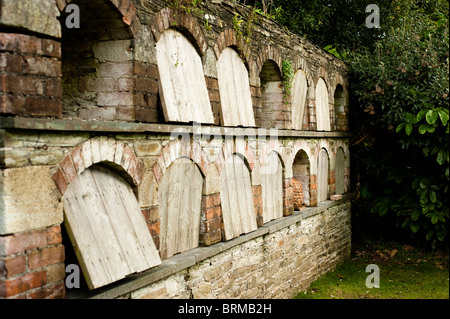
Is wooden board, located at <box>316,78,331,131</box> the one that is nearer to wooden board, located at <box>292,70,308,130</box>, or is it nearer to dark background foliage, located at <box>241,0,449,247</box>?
wooden board, located at <box>292,70,308,130</box>

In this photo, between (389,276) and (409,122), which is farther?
(389,276)

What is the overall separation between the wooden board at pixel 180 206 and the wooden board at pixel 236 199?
463mm

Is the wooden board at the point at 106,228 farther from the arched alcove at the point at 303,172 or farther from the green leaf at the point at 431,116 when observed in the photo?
the green leaf at the point at 431,116

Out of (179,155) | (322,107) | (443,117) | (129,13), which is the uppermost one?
(129,13)

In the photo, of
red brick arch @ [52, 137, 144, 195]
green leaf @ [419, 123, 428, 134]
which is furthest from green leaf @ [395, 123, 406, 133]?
red brick arch @ [52, 137, 144, 195]

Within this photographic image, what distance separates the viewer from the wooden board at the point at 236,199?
516 cm

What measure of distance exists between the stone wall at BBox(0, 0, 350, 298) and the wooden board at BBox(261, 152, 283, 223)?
14 centimetres

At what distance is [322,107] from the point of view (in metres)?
8.10

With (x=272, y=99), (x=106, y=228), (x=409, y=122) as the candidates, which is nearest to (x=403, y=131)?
(x=409, y=122)

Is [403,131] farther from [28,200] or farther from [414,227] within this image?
[28,200]

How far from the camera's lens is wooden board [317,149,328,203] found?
7926 millimetres

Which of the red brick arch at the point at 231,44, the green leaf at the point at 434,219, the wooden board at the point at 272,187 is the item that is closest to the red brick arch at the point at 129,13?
the red brick arch at the point at 231,44

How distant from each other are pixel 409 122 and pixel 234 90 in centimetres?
391

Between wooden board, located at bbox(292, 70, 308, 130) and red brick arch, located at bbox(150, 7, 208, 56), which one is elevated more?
red brick arch, located at bbox(150, 7, 208, 56)
